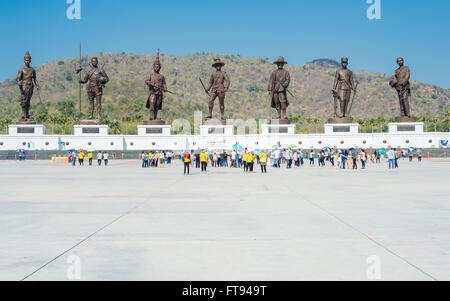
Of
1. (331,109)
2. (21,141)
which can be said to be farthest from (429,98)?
(21,141)

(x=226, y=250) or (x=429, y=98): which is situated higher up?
(x=429, y=98)

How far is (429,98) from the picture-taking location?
154 metres

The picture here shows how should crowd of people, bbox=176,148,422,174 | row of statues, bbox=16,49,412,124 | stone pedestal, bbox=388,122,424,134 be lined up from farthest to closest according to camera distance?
stone pedestal, bbox=388,122,424,134, row of statues, bbox=16,49,412,124, crowd of people, bbox=176,148,422,174

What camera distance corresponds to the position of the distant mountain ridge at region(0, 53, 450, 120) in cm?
13175

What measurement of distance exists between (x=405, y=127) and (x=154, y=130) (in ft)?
88.0

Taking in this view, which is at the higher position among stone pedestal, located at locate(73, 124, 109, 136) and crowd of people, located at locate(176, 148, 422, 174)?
stone pedestal, located at locate(73, 124, 109, 136)

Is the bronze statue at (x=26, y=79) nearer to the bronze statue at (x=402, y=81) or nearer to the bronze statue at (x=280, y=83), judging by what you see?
the bronze statue at (x=280, y=83)

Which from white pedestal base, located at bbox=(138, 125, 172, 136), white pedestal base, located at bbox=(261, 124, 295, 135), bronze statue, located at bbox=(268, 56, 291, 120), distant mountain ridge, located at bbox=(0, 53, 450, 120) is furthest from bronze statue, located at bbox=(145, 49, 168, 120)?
distant mountain ridge, located at bbox=(0, 53, 450, 120)

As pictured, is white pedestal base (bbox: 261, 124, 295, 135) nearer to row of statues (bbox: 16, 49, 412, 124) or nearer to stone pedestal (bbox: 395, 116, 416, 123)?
row of statues (bbox: 16, 49, 412, 124)

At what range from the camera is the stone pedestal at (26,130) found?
5259 centimetres

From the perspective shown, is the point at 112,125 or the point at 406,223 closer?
the point at 406,223

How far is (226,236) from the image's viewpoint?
28.5 ft

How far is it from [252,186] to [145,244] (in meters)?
11.3
